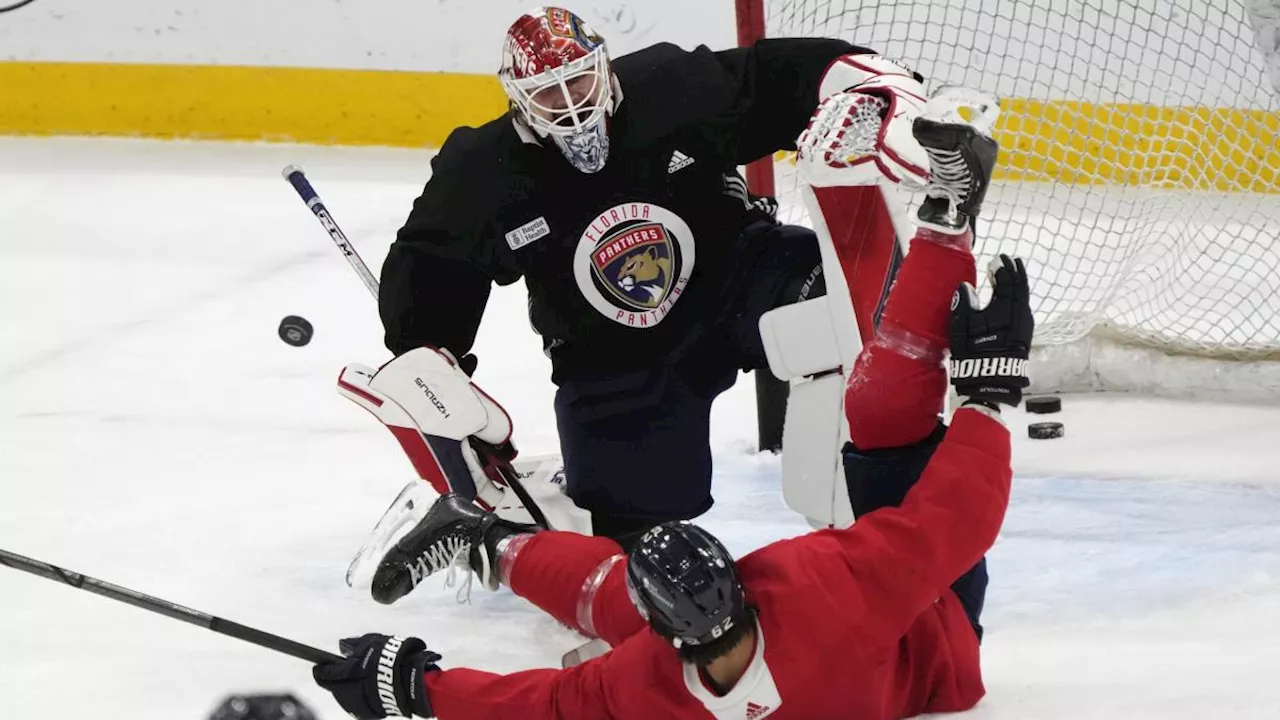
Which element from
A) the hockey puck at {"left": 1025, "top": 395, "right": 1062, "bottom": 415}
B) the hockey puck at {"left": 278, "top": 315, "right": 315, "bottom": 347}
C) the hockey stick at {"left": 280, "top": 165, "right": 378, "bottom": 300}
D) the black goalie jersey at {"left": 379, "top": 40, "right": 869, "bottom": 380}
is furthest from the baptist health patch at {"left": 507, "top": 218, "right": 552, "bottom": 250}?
the hockey puck at {"left": 1025, "top": 395, "right": 1062, "bottom": 415}

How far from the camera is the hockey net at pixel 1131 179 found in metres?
3.27

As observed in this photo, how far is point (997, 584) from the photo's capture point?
2.47m

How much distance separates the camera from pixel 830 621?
5.66 ft

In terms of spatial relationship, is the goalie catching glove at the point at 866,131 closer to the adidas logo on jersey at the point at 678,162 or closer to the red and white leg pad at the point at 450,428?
the adidas logo on jersey at the point at 678,162

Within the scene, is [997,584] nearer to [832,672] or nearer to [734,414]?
[832,672]

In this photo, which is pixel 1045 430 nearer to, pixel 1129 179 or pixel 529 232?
pixel 1129 179

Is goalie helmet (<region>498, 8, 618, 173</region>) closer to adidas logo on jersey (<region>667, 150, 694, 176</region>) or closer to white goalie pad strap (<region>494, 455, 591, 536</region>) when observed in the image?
adidas logo on jersey (<region>667, 150, 694, 176</region>)

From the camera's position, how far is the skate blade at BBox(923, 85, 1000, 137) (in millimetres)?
1832

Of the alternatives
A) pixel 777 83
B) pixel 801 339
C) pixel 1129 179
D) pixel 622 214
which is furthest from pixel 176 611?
pixel 1129 179

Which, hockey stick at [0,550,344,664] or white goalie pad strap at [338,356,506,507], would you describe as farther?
white goalie pad strap at [338,356,506,507]

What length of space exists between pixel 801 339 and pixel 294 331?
1174 mm

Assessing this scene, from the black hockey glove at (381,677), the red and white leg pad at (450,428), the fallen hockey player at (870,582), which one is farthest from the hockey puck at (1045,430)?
the black hockey glove at (381,677)

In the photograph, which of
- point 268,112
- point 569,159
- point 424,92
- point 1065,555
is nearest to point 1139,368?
point 1065,555

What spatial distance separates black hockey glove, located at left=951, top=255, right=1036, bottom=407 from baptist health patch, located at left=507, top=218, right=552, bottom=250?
78 cm
